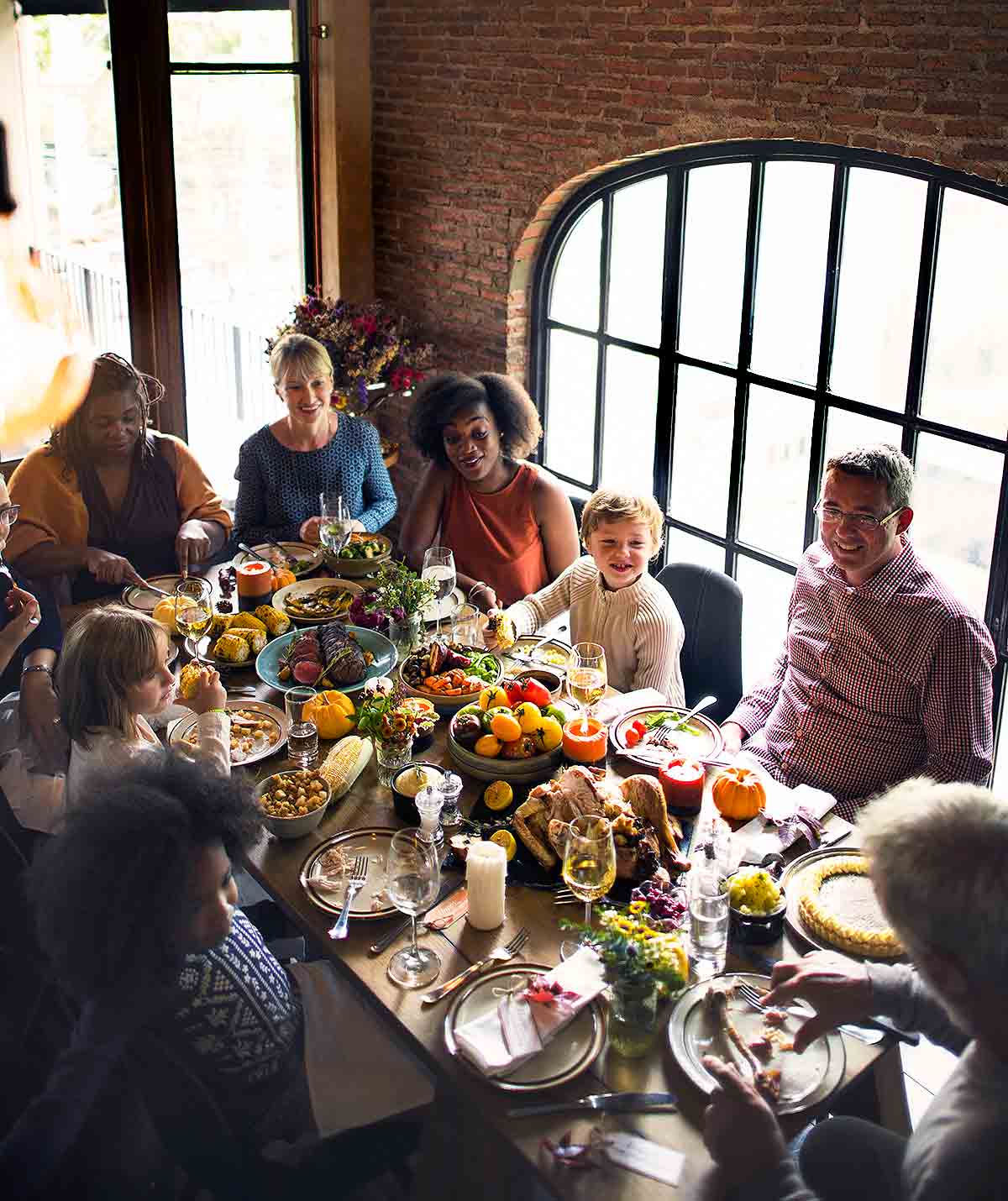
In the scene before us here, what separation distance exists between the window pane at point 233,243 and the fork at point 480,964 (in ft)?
15.0

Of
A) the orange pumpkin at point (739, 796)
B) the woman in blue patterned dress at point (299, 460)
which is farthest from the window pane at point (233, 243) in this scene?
the orange pumpkin at point (739, 796)

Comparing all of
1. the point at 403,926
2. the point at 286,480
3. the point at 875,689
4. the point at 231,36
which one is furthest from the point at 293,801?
the point at 231,36

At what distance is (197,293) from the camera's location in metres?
6.06

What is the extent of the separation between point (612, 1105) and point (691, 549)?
351cm

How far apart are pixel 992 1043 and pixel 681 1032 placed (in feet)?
1.81

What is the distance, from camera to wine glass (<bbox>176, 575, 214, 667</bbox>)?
325 cm

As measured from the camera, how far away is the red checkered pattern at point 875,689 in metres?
2.94

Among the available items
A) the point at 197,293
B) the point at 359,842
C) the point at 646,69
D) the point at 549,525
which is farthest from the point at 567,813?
the point at 197,293

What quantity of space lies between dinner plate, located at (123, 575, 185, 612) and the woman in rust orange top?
85cm

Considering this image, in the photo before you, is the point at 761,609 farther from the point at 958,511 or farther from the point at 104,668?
the point at 104,668

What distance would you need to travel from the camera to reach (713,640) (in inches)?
145

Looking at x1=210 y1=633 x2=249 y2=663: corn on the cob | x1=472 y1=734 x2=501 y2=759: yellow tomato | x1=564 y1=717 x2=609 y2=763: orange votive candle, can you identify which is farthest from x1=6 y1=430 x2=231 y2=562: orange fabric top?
x1=564 y1=717 x2=609 y2=763: orange votive candle

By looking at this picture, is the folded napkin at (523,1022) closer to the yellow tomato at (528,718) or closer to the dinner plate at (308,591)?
the yellow tomato at (528,718)

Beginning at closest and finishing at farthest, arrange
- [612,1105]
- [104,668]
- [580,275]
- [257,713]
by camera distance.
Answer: [612,1105] < [104,668] < [257,713] < [580,275]
